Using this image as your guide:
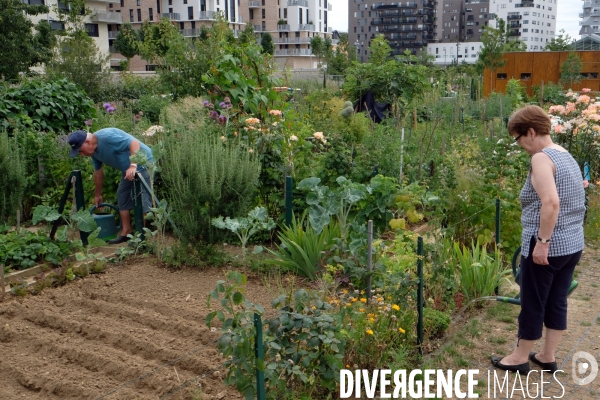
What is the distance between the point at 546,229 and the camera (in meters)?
3.79

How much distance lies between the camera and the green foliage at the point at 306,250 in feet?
18.0

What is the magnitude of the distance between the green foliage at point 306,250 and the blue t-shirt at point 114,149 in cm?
202

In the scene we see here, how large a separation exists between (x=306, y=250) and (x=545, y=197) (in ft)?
7.59

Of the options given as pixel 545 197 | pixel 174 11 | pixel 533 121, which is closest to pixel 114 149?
pixel 533 121

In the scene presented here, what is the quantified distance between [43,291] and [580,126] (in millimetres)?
6592

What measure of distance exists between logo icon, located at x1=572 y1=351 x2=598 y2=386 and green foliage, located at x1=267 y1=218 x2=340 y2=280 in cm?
213

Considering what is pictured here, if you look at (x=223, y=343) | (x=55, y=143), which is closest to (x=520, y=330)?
(x=223, y=343)

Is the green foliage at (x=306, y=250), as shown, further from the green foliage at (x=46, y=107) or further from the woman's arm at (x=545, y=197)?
the green foliage at (x=46, y=107)

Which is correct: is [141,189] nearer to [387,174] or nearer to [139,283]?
[139,283]

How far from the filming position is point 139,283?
5.57 m

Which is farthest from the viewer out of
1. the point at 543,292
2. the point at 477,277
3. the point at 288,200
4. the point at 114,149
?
the point at 114,149

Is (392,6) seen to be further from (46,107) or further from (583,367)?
(583,367)

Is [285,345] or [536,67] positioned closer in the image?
[285,345]

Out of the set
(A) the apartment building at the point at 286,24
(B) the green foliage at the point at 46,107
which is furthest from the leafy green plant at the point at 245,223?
(A) the apartment building at the point at 286,24
